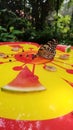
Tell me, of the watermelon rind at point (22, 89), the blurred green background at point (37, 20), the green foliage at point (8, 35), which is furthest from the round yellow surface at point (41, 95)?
the blurred green background at point (37, 20)

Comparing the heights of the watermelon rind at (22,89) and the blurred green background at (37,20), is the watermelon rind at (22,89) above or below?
below

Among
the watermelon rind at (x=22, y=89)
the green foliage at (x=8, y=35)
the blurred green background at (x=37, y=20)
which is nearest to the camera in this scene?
the watermelon rind at (x=22, y=89)

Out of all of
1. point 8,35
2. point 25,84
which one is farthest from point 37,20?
point 25,84

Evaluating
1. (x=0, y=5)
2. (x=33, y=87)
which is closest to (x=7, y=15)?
(x=0, y=5)

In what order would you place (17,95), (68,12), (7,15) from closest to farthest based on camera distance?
(17,95) → (7,15) → (68,12)

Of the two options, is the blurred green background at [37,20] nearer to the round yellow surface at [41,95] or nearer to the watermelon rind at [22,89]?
the round yellow surface at [41,95]

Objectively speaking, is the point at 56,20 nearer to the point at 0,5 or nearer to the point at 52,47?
the point at 0,5

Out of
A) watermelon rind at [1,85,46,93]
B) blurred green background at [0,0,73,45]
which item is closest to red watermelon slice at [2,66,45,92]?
watermelon rind at [1,85,46,93]
